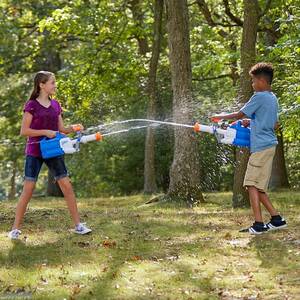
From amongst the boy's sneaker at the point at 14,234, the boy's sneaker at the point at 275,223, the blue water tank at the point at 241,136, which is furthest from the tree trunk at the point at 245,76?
the boy's sneaker at the point at 14,234

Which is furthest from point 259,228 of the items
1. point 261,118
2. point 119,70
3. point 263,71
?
point 119,70

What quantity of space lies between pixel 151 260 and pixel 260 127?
1954 mm

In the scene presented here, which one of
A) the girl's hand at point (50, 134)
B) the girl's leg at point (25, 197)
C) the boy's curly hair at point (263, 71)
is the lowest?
the girl's leg at point (25, 197)

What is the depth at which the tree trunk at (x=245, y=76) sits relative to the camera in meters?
9.38

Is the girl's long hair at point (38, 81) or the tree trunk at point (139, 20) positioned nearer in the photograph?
the girl's long hair at point (38, 81)

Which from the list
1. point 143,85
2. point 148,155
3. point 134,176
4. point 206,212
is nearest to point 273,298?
point 206,212

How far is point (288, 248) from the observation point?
616cm

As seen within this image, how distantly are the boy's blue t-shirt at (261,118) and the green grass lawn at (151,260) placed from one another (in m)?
1.03

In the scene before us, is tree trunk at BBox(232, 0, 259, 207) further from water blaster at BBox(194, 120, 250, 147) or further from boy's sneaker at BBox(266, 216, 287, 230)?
water blaster at BBox(194, 120, 250, 147)

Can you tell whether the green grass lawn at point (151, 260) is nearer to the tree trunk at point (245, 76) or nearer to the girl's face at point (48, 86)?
the tree trunk at point (245, 76)

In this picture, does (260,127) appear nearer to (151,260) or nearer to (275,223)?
(275,223)

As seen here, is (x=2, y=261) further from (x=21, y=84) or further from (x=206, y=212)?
(x=21, y=84)

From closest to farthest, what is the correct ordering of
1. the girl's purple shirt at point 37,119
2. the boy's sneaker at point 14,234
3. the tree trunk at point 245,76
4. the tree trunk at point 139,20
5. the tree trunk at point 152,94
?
the girl's purple shirt at point 37,119
the boy's sneaker at point 14,234
the tree trunk at point 245,76
the tree trunk at point 152,94
the tree trunk at point 139,20

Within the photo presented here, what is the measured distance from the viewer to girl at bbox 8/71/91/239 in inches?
266
